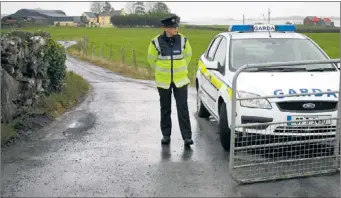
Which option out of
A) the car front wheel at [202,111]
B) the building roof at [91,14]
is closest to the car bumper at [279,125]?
the car front wheel at [202,111]

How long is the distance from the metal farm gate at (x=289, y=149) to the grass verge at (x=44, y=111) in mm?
3613

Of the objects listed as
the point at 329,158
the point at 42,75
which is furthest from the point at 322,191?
the point at 42,75

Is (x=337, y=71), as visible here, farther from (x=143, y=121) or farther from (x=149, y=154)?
(x=143, y=121)

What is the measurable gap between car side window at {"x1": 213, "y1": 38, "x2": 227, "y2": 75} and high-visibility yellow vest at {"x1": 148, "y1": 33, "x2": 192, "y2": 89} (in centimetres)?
77

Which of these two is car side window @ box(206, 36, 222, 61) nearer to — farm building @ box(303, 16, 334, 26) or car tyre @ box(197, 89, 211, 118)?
car tyre @ box(197, 89, 211, 118)

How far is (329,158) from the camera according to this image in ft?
19.0

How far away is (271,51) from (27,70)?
4.77 m

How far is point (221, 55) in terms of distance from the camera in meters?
7.95

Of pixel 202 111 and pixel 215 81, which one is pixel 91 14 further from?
pixel 215 81

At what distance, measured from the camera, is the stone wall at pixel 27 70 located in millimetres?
7842

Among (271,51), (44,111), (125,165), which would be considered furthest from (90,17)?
(125,165)

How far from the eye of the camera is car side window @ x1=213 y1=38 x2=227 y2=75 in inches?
293

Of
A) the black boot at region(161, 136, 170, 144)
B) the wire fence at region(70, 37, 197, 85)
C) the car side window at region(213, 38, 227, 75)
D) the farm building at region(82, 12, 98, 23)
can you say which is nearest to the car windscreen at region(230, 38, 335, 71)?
the car side window at region(213, 38, 227, 75)

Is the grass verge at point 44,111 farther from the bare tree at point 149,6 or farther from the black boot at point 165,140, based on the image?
the bare tree at point 149,6
